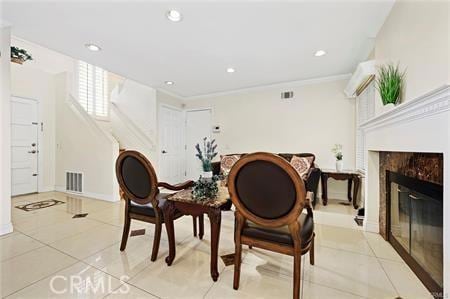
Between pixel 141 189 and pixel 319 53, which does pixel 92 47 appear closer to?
pixel 141 189

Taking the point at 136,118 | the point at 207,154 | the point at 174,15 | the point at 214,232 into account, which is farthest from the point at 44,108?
the point at 214,232

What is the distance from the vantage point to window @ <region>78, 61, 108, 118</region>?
219 inches

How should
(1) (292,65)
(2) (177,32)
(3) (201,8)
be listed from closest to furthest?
(3) (201,8), (2) (177,32), (1) (292,65)

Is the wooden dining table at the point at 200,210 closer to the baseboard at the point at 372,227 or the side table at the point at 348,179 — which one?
the baseboard at the point at 372,227

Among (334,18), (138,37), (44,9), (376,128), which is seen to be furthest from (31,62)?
(376,128)

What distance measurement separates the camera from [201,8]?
1.99m

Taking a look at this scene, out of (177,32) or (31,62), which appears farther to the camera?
(31,62)

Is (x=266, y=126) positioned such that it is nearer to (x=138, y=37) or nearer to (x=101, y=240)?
(x=138, y=37)

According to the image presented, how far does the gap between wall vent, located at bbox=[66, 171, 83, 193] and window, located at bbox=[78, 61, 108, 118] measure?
1.97m

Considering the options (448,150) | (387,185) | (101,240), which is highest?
(448,150)

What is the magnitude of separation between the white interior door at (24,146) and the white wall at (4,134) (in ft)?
7.83

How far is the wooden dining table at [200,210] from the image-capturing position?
1542 millimetres

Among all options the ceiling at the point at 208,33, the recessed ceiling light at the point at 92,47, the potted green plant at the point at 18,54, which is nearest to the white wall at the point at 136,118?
the ceiling at the point at 208,33

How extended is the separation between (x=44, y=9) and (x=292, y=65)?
3389 millimetres
